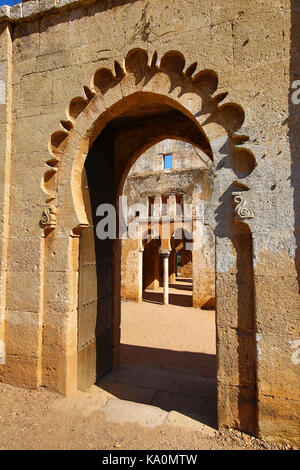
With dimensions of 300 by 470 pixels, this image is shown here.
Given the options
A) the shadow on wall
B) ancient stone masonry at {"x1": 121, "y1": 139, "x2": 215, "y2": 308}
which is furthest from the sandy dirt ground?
ancient stone masonry at {"x1": 121, "y1": 139, "x2": 215, "y2": 308}

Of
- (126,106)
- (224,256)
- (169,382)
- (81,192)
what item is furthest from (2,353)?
(126,106)

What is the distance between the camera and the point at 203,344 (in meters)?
7.48

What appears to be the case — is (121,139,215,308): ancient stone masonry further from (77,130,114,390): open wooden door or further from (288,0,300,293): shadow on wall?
(288,0,300,293): shadow on wall

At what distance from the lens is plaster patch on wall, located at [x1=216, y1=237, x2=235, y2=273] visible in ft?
10.0

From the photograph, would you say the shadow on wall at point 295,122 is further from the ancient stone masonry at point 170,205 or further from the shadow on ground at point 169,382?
the ancient stone masonry at point 170,205

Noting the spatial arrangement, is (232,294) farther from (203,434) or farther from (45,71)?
(45,71)

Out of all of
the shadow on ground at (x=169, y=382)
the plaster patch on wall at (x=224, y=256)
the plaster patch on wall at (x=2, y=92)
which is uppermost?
the plaster patch on wall at (x=2, y=92)

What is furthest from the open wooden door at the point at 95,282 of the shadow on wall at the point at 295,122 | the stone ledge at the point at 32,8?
the shadow on wall at the point at 295,122

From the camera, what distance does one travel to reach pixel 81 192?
395 centimetres

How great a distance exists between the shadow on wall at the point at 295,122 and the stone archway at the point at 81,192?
0.43 meters

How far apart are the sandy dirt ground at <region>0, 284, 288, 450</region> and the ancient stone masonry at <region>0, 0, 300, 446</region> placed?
219 millimetres

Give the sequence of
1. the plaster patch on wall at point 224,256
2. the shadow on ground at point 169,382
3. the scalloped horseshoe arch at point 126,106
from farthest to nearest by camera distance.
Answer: the shadow on ground at point 169,382 < the scalloped horseshoe arch at point 126,106 < the plaster patch on wall at point 224,256

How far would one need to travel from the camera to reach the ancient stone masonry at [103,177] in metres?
2.84

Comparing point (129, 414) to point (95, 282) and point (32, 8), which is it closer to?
point (95, 282)
